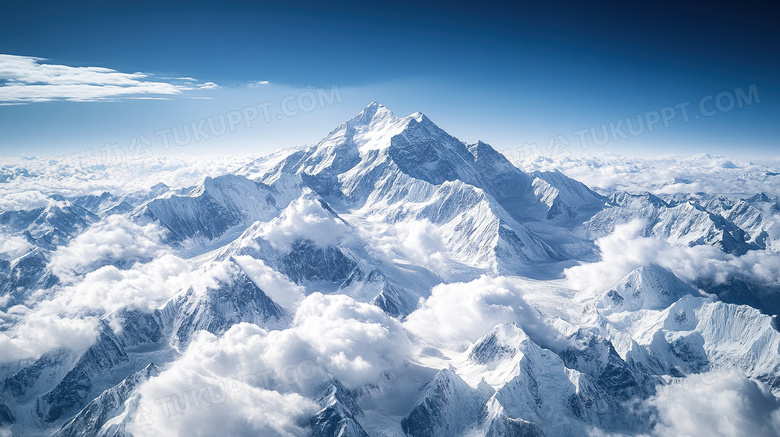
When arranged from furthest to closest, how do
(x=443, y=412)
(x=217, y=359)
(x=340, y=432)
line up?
(x=217, y=359) < (x=443, y=412) < (x=340, y=432)

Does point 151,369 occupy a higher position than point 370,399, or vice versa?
point 151,369

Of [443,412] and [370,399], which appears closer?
[443,412]

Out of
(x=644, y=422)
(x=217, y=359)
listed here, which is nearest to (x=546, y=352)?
(x=644, y=422)

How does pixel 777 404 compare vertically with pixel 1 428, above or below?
above

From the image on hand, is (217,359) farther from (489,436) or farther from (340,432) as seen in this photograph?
(489,436)

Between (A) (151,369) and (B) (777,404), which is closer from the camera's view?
(A) (151,369)

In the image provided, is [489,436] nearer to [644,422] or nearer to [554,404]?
[554,404]

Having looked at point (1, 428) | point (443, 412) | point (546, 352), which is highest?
point (546, 352)

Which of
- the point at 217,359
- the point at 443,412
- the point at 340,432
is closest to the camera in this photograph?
the point at 340,432

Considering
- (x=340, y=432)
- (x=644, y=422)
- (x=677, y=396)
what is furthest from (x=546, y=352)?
(x=340, y=432)
